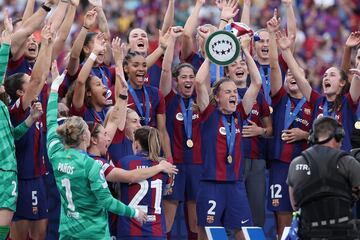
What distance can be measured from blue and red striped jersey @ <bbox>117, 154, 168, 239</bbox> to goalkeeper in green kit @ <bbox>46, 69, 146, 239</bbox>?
0.47 metres

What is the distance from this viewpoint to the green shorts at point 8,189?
38.2 feet

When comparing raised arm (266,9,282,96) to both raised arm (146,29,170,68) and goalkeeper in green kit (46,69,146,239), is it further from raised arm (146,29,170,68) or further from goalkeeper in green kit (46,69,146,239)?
goalkeeper in green kit (46,69,146,239)

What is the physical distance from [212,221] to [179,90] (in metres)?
1.73

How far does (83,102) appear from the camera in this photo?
12.7 m

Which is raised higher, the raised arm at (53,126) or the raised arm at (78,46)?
the raised arm at (78,46)

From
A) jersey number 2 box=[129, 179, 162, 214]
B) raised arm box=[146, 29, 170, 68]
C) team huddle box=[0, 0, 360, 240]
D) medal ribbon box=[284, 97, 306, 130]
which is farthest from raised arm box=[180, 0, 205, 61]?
jersey number 2 box=[129, 179, 162, 214]

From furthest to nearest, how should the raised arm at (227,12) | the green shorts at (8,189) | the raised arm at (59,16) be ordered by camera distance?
the raised arm at (227,12)
the raised arm at (59,16)
the green shorts at (8,189)

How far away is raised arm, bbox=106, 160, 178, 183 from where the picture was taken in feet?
36.8

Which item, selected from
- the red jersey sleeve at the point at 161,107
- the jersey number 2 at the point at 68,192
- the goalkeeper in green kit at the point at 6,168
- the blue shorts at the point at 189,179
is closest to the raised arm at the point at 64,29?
the red jersey sleeve at the point at 161,107

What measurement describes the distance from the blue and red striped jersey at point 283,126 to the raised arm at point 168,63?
1.19m

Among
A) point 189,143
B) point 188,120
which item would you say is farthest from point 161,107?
point 189,143

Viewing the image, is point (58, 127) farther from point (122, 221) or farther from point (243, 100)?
point (243, 100)

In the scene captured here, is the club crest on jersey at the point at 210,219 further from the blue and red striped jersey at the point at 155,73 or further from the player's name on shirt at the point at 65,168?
the player's name on shirt at the point at 65,168

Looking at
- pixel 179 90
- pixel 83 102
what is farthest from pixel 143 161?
pixel 179 90
